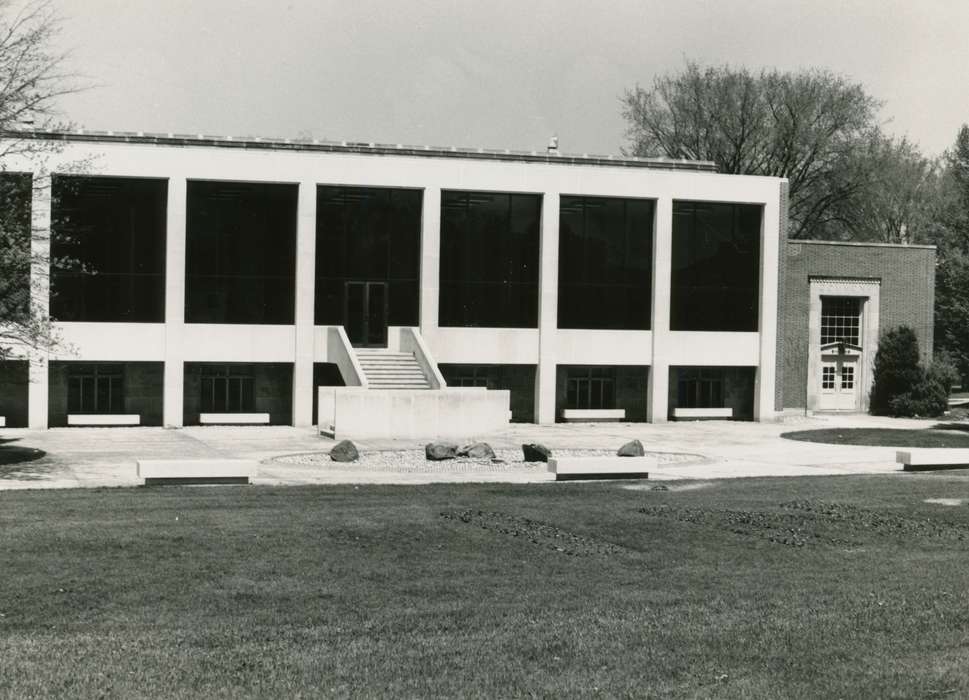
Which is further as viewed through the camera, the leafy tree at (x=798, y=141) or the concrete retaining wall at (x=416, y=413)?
the leafy tree at (x=798, y=141)

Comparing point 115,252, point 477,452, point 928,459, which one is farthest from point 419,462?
point 115,252

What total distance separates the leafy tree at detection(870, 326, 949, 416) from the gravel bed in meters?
19.0

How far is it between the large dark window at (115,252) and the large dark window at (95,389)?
1.60m

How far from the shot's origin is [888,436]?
3447 centimetres

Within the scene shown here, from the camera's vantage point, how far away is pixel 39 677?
8258mm

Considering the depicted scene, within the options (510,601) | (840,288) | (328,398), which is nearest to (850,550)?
(510,601)

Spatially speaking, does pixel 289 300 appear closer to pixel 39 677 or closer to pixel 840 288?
pixel 840 288

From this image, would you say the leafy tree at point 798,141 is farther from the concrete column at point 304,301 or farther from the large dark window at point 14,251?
the large dark window at point 14,251

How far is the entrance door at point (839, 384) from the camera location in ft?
150

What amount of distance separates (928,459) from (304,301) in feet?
63.9

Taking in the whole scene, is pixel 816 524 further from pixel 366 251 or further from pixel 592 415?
pixel 592 415

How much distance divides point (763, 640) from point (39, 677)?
5.26 meters

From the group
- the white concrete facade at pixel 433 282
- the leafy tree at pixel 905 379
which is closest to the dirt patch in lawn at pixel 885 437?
the white concrete facade at pixel 433 282

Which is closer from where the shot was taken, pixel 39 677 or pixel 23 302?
pixel 39 677
